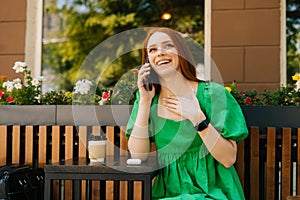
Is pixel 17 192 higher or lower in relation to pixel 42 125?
lower

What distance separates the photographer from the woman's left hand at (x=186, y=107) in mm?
2521

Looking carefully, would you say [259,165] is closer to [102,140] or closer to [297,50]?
[102,140]

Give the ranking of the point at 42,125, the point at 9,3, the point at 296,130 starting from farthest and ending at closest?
the point at 9,3 → the point at 42,125 → the point at 296,130

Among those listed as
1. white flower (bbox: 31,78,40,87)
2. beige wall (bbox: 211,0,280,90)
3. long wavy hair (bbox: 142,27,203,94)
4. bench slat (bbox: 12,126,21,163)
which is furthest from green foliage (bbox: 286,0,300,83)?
bench slat (bbox: 12,126,21,163)

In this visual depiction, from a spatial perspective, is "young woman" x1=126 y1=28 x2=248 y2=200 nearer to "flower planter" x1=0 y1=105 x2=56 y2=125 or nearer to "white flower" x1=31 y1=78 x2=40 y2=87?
"flower planter" x1=0 y1=105 x2=56 y2=125

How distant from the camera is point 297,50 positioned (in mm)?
5773

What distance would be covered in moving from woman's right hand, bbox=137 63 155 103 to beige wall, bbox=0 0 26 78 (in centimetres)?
258

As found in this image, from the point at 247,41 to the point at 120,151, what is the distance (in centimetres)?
193

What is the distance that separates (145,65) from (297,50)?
3587mm

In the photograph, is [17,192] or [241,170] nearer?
[17,192]

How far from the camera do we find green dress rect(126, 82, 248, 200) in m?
2.57

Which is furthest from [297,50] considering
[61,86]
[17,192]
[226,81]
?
[61,86]

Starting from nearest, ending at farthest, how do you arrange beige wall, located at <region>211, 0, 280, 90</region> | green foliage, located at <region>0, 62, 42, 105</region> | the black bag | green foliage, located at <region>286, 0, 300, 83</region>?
the black bag, green foliage, located at <region>0, 62, 42, 105</region>, beige wall, located at <region>211, 0, 280, 90</region>, green foliage, located at <region>286, 0, 300, 83</region>

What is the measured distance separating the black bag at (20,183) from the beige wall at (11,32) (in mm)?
2077
